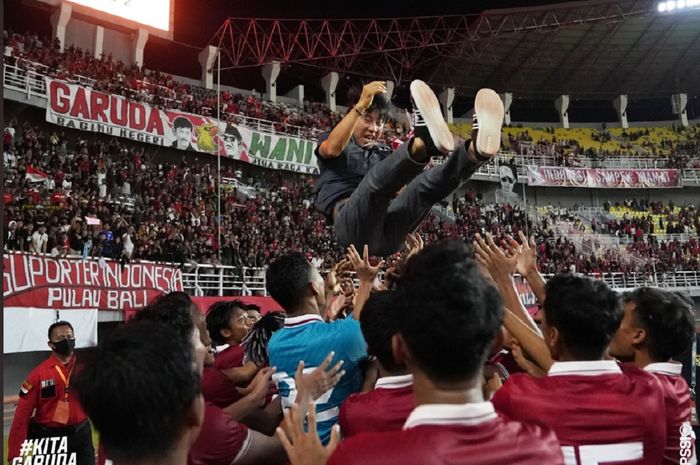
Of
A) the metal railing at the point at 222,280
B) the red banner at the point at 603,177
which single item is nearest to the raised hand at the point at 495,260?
the metal railing at the point at 222,280

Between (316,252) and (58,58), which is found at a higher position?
(58,58)

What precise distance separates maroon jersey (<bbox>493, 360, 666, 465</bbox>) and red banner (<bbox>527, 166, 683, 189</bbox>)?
28.1 meters

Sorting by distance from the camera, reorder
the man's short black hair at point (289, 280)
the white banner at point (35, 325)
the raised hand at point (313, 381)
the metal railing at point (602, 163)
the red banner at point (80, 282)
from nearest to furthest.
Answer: the raised hand at point (313, 381), the man's short black hair at point (289, 280), the white banner at point (35, 325), the red banner at point (80, 282), the metal railing at point (602, 163)

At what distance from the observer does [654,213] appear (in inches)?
1147

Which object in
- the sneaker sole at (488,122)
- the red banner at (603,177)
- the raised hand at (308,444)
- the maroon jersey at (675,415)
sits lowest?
the maroon jersey at (675,415)

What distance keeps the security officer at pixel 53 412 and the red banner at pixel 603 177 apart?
1038 inches

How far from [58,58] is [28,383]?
1572 cm

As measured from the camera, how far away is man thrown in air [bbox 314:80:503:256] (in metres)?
3.06

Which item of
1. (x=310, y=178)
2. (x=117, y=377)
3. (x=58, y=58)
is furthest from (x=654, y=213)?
(x=117, y=377)

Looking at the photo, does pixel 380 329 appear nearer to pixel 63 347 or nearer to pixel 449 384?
pixel 449 384

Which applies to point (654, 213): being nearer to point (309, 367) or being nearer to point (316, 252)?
point (316, 252)

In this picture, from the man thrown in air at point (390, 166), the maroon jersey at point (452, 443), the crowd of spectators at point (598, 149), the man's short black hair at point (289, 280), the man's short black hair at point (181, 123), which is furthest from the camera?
the crowd of spectators at point (598, 149)

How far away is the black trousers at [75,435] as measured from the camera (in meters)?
4.80

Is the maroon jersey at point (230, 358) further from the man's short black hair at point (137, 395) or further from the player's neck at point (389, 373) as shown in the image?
the man's short black hair at point (137, 395)
